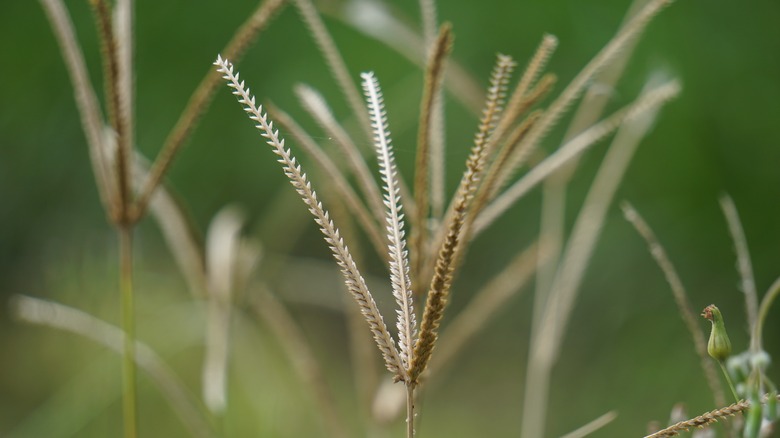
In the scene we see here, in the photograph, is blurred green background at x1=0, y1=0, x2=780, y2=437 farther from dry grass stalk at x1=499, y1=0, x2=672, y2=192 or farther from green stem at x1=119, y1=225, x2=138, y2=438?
dry grass stalk at x1=499, y1=0, x2=672, y2=192

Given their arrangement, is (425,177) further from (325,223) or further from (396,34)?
(396,34)

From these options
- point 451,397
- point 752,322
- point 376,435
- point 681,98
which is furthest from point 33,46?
point 752,322

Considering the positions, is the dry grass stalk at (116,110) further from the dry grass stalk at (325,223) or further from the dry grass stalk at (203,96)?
the dry grass stalk at (325,223)

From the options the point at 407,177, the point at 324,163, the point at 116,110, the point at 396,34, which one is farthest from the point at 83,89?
the point at 407,177

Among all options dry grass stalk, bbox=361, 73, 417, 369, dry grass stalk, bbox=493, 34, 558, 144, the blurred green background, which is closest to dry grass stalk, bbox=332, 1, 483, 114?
dry grass stalk, bbox=493, 34, 558, 144

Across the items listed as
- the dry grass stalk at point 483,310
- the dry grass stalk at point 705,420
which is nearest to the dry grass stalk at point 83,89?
the dry grass stalk at point 483,310
